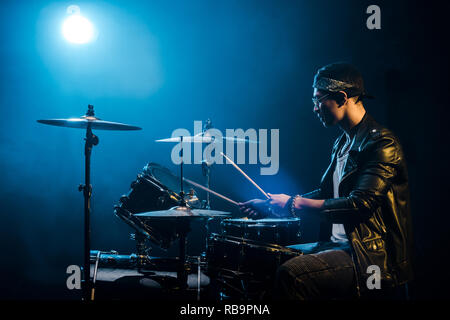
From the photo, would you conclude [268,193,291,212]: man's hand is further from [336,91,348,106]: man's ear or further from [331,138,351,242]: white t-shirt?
[336,91,348,106]: man's ear

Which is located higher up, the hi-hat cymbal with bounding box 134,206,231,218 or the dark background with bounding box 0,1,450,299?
the dark background with bounding box 0,1,450,299

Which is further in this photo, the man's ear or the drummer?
the man's ear

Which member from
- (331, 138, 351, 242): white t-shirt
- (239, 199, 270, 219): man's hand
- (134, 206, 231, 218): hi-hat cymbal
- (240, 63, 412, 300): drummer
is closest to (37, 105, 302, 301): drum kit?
(134, 206, 231, 218): hi-hat cymbal

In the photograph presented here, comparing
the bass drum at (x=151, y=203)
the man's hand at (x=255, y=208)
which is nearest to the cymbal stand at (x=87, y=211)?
the bass drum at (x=151, y=203)

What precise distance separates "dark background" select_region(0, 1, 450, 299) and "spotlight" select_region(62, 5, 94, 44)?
8cm

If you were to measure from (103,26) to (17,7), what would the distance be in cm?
94

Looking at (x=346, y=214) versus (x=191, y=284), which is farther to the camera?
(x=191, y=284)

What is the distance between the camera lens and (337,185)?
6.78 feet

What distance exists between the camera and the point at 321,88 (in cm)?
189

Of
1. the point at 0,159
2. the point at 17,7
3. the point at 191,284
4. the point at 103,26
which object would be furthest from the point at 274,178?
the point at 17,7

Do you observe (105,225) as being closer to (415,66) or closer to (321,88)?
(321,88)

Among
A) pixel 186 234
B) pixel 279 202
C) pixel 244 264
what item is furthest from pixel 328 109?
pixel 186 234

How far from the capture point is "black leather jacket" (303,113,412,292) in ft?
5.29

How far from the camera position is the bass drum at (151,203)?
3117 millimetres
